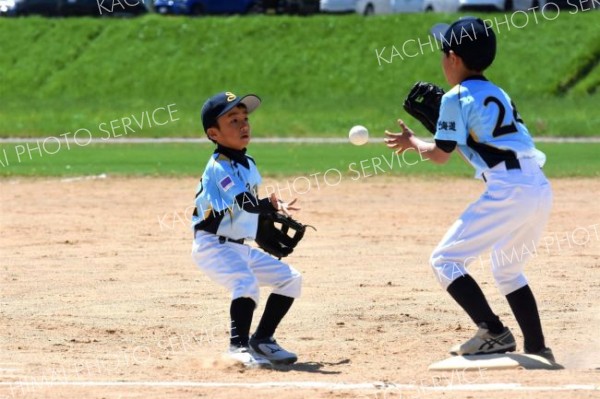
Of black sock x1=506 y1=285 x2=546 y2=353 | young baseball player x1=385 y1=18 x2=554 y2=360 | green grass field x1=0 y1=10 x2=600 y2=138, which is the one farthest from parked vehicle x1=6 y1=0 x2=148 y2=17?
black sock x1=506 y1=285 x2=546 y2=353

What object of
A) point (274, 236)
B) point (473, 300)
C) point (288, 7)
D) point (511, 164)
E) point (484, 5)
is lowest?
point (473, 300)

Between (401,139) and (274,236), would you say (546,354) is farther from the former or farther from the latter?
(274,236)

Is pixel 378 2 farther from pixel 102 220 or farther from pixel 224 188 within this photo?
pixel 224 188

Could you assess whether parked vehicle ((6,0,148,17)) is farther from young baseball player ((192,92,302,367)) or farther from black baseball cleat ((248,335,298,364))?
black baseball cleat ((248,335,298,364))

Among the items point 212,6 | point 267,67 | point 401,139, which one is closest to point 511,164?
point 401,139

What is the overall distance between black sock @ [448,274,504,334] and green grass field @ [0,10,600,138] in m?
20.9

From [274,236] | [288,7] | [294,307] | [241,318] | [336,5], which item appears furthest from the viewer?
[288,7]

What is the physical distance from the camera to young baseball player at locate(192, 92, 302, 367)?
22.0 feet

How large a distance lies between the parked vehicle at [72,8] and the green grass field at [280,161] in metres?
18.8

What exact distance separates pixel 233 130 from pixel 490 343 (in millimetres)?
2089

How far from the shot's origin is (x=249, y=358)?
21.8 ft

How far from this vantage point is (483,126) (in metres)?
6.47

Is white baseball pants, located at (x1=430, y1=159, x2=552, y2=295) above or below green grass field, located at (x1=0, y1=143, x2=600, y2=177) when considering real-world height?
below

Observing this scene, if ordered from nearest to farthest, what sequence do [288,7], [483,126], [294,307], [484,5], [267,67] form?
[483,126], [294,307], [267,67], [484,5], [288,7]
